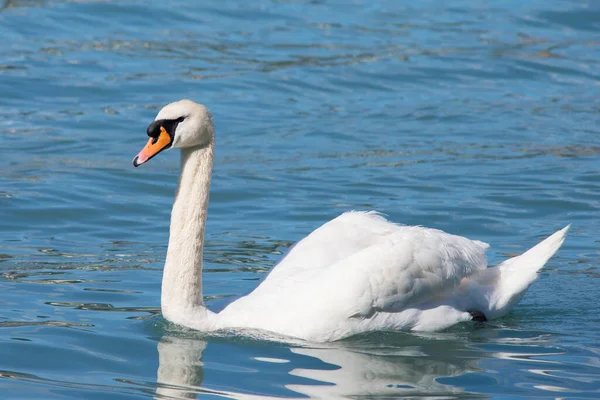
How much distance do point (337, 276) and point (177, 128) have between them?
1.33 meters

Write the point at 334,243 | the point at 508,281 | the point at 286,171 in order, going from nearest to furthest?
the point at 334,243 → the point at 508,281 → the point at 286,171

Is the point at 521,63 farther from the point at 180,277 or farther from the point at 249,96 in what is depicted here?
the point at 180,277

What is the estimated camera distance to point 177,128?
723 centimetres

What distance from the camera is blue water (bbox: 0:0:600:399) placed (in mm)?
6898

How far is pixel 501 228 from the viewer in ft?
34.7

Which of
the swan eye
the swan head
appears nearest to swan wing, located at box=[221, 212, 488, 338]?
the swan head

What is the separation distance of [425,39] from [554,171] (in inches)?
275

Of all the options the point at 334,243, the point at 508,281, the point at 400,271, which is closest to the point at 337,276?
the point at 400,271

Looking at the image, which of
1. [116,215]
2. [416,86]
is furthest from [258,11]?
[116,215]

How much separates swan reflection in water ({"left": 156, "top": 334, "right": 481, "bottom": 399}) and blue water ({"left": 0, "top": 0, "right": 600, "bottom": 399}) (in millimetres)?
20

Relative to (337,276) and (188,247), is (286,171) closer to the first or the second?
(188,247)

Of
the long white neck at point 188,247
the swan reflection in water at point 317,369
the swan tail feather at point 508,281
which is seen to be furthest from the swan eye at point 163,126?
the swan tail feather at point 508,281

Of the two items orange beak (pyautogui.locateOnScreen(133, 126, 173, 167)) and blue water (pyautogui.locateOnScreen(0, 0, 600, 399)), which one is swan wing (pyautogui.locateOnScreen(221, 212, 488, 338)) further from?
orange beak (pyautogui.locateOnScreen(133, 126, 173, 167))

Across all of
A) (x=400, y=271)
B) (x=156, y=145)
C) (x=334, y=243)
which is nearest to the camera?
(x=156, y=145)
